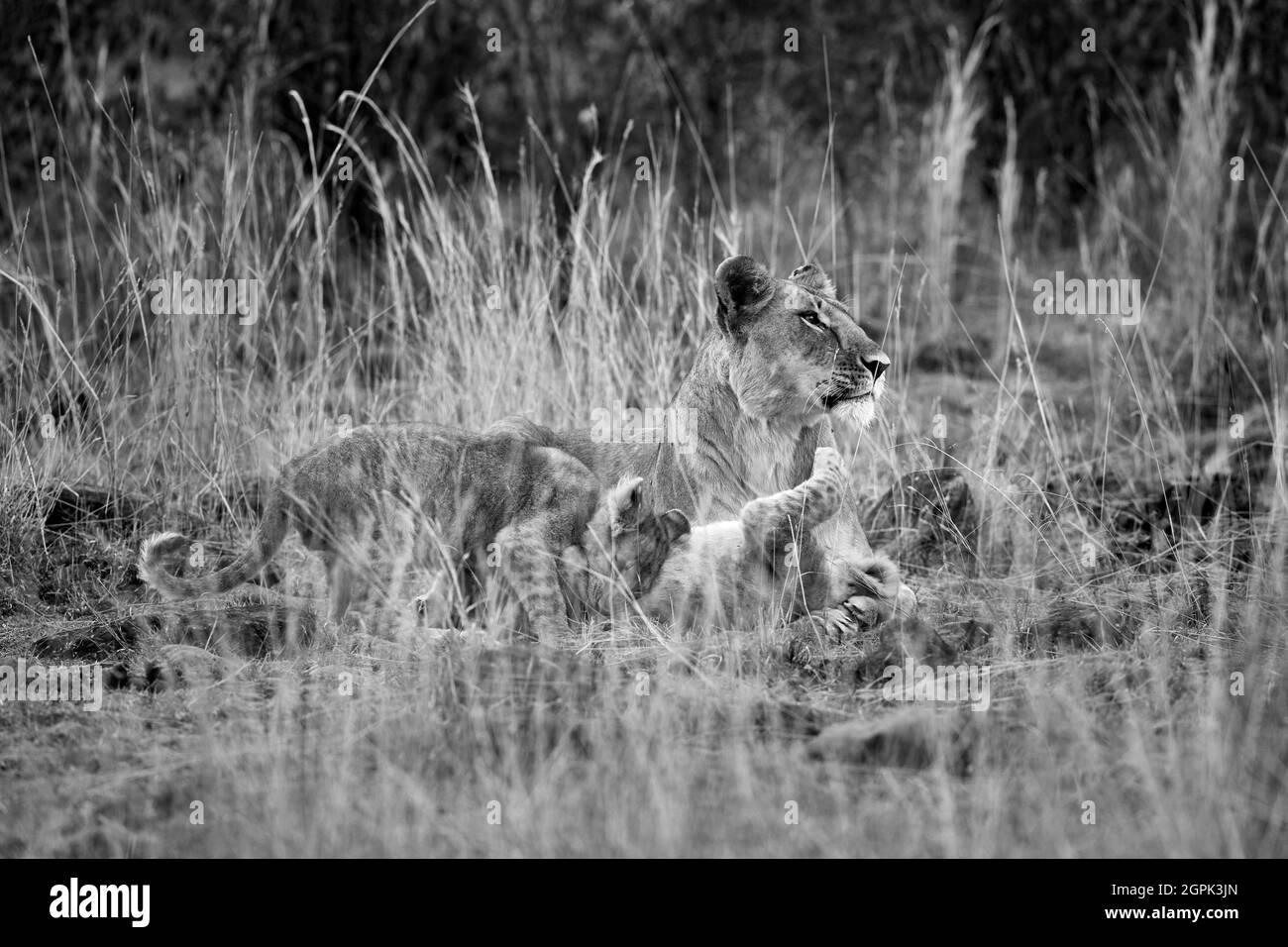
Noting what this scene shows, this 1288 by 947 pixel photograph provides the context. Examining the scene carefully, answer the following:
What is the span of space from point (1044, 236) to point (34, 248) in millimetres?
8029

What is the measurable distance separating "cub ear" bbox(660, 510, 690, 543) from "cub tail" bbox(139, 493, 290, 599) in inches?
57.9

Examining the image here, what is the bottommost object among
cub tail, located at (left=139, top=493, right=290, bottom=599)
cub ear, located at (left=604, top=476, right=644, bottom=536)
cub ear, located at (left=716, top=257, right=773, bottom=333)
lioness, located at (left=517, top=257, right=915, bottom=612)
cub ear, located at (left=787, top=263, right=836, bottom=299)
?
cub tail, located at (left=139, top=493, right=290, bottom=599)

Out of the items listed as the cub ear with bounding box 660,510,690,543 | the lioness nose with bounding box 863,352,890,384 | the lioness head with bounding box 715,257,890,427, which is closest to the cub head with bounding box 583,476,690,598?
the cub ear with bounding box 660,510,690,543

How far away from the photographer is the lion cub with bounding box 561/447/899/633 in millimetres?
5809

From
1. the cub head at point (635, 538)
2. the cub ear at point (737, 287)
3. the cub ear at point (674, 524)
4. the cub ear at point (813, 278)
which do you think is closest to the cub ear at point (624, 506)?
the cub head at point (635, 538)

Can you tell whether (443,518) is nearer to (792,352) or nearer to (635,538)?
(635,538)

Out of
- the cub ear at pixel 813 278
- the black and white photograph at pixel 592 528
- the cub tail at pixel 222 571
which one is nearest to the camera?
the black and white photograph at pixel 592 528

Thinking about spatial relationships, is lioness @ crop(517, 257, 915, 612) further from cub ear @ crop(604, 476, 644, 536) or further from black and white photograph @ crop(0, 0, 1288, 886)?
cub ear @ crop(604, 476, 644, 536)

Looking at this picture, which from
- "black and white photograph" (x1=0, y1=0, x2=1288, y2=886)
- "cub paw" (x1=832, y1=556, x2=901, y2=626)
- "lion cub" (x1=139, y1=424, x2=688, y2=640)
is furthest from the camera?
"cub paw" (x1=832, y1=556, x2=901, y2=626)

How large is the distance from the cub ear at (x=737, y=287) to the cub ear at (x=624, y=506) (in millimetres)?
836

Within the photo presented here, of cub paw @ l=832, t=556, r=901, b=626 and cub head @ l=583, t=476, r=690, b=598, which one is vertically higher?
cub head @ l=583, t=476, r=690, b=598

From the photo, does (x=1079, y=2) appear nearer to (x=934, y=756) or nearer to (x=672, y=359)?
(x=672, y=359)

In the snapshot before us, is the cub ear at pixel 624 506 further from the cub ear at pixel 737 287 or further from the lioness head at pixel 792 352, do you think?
the cub ear at pixel 737 287

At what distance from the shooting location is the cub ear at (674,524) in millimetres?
5793
